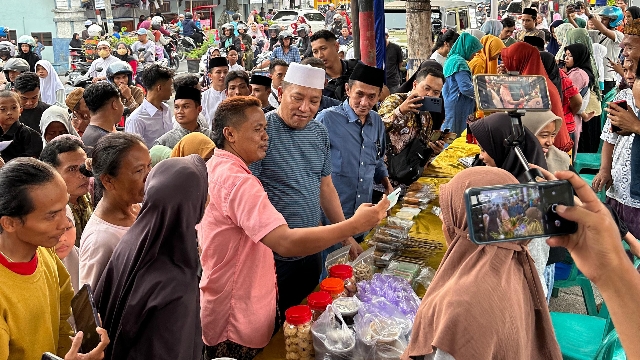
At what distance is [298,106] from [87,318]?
1453 millimetres

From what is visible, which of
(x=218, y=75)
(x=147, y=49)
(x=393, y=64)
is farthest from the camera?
(x=147, y=49)

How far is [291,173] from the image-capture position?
2625mm

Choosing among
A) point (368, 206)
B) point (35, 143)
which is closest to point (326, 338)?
point (368, 206)

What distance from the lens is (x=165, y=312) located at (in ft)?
5.43

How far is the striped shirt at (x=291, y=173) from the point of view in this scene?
8.58 feet

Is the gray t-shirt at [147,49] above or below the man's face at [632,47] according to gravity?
above

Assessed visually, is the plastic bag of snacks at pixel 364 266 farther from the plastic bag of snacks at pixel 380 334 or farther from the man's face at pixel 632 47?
the man's face at pixel 632 47

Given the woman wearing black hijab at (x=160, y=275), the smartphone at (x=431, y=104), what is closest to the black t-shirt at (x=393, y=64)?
the smartphone at (x=431, y=104)

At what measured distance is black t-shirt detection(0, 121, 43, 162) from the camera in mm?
3818

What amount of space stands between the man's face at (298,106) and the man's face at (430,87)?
1524 mm

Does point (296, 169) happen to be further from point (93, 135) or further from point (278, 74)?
point (278, 74)

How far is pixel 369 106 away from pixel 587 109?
354 cm

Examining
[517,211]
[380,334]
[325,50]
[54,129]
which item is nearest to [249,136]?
[380,334]

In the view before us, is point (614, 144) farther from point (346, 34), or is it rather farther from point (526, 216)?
point (346, 34)
